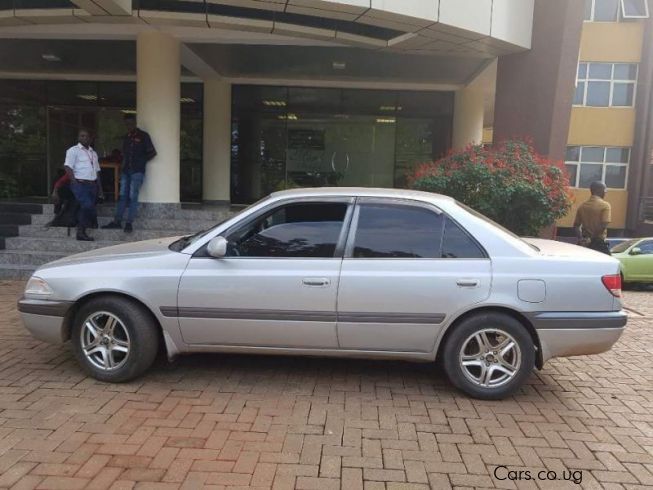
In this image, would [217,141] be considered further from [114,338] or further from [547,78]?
[114,338]

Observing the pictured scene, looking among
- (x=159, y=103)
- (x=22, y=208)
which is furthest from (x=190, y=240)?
(x=22, y=208)

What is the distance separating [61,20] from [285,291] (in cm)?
754

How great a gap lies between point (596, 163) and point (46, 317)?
79.8 feet

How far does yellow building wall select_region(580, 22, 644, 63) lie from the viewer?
23.5 metres

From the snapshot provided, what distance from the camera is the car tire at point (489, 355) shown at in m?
4.17

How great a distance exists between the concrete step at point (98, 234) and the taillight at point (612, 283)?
23.3 ft

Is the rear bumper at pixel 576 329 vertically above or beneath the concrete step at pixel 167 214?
beneath

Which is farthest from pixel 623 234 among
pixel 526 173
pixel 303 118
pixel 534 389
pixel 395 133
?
pixel 534 389

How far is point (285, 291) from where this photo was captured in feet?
13.9

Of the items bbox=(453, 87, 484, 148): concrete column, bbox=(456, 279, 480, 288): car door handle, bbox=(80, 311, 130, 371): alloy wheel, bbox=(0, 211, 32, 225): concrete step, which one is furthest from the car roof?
bbox=(453, 87, 484, 148): concrete column

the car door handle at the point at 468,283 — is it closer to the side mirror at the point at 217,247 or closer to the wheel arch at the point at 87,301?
the side mirror at the point at 217,247

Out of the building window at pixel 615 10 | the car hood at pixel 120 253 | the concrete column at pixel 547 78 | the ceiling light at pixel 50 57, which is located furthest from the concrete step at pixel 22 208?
the building window at pixel 615 10

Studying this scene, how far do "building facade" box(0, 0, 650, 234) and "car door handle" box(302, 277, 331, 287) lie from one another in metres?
5.29

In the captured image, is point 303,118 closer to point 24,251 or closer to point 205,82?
point 205,82
